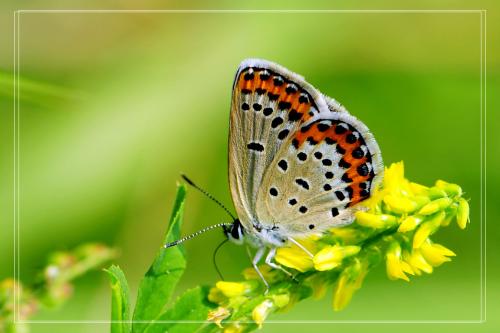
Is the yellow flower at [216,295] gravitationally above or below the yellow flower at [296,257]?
below

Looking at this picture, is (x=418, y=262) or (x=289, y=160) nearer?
(x=418, y=262)

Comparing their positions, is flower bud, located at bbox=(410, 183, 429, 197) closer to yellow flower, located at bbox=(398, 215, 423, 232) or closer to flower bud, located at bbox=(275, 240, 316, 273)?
yellow flower, located at bbox=(398, 215, 423, 232)

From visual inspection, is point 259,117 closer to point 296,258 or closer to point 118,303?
point 296,258

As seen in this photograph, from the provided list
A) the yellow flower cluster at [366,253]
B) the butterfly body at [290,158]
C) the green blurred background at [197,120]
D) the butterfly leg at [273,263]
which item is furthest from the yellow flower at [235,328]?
the green blurred background at [197,120]

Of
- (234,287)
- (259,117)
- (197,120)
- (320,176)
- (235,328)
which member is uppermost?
(197,120)

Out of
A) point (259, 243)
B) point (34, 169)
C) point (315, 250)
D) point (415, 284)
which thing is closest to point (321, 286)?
point (315, 250)

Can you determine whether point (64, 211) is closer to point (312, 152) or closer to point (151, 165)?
point (151, 165)

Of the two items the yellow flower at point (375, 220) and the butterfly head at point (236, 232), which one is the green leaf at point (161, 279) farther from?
the yellow flower at point (375, 220)

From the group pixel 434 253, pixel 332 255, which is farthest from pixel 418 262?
pixel 332 255
